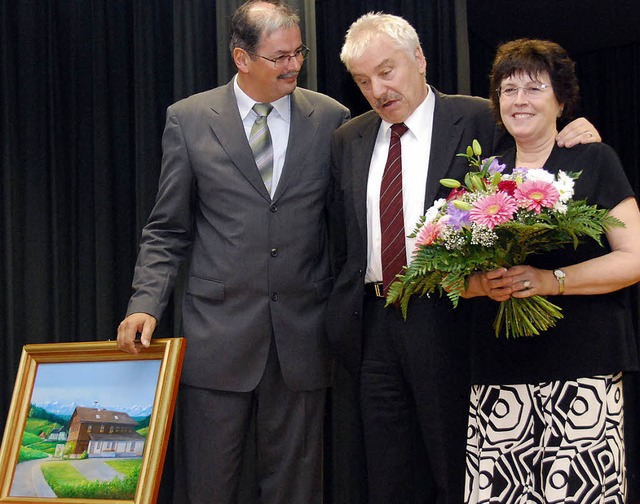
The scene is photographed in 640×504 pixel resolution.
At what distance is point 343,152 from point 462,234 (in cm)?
75

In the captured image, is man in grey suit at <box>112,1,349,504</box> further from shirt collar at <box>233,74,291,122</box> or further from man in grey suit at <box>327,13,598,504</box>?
man in grey suit at <box>327,13,598,504</box>

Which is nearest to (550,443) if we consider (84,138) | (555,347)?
(555,347)

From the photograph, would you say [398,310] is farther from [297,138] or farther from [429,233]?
[297,138]

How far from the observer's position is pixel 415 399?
266 centimetres

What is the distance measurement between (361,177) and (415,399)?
69 cm

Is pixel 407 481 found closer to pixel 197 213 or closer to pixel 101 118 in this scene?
pixel 197 213

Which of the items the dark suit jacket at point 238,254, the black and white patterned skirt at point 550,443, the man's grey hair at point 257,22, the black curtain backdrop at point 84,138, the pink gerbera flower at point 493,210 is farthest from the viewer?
the black curtain backdrop at point 84,138

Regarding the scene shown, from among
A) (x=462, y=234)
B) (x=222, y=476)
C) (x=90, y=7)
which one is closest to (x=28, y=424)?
(x=222, y=476)

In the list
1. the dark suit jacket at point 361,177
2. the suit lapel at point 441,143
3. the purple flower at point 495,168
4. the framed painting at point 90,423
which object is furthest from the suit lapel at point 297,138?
the purple flower at point 495,168

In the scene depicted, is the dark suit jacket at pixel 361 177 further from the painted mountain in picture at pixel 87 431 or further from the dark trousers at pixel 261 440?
the painted mountain in picture at pixel 87 431

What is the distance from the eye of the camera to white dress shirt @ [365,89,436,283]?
269cm

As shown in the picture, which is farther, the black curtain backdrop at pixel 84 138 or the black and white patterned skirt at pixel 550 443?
the black curtain backdrop at pixel 84 138

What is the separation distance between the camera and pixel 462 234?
226 cm

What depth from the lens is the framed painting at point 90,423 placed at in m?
2.77
